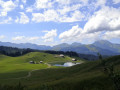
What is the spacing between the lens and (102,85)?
49906 millimetres

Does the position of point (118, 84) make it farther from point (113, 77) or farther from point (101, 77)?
point (101, 77)

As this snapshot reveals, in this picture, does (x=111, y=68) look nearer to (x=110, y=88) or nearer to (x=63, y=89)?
(x=110, y=88)

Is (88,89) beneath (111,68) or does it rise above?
beneath

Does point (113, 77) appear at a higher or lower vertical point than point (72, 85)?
higher

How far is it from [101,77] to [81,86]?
9.10 metres

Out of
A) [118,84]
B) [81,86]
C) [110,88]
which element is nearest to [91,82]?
[81,86]

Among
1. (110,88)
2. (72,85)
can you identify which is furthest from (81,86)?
(110,88)

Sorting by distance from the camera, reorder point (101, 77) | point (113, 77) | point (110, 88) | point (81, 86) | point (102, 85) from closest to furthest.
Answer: point (113, 77)
point (110, 88)
point (102, 85)
point (81, 86)
point (101, 77)

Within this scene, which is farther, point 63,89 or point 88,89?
point 63,89

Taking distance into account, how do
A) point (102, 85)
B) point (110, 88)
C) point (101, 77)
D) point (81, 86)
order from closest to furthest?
point (110, 88), point (102, 85), point (81, 86), point (101, 77)

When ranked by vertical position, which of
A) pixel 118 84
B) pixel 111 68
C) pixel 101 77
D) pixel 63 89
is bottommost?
pixel 63 89

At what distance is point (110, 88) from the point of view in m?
45.4

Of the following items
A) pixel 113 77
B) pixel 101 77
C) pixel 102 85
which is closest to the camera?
pixel 113 77

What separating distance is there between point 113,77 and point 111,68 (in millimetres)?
972
